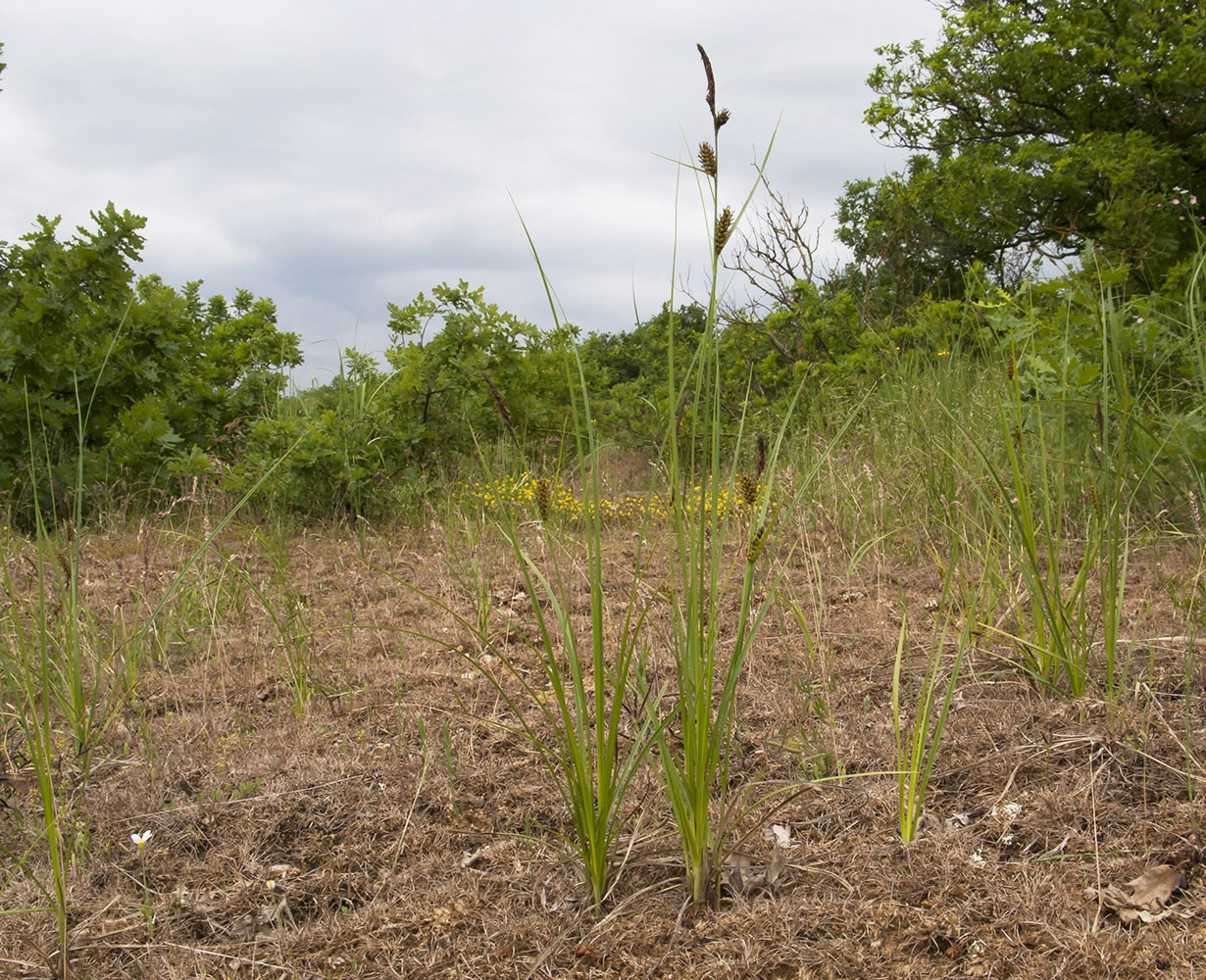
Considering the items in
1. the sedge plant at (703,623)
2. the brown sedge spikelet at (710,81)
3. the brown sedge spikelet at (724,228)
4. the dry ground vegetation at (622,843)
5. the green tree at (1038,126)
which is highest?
the green tree at (1038,126)

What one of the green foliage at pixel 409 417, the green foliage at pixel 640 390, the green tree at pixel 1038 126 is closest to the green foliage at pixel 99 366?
the green foliage at pixel 409 417

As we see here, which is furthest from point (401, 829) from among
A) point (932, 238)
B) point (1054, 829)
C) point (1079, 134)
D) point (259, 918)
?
point (1079, 134)

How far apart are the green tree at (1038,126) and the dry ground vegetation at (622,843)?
8410 mm

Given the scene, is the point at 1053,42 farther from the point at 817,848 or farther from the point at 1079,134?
the point at 817,848

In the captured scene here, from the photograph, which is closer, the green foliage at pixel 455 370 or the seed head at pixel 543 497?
the seed head at pixel 543 497

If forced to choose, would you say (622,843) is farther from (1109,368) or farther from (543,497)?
(1109,368)

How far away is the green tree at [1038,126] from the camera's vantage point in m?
10.0

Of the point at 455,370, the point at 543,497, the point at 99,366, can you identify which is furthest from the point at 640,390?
the point at 543,497

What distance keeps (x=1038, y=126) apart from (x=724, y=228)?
13.1 m

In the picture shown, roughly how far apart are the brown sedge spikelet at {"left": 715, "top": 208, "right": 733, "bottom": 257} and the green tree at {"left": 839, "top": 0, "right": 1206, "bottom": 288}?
906cm

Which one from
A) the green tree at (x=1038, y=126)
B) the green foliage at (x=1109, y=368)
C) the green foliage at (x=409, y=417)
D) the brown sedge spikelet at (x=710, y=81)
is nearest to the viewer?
the brown sedge spikelet at (x=710, y=81)

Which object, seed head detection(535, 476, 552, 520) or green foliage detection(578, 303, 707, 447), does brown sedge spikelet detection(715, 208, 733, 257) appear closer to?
seed head detection(535, 476, 552, 520)

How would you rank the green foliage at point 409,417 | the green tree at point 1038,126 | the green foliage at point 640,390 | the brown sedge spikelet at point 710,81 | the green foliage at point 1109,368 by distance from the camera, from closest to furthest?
the brown sedge spikelet at point 710,81, the green foliage at point 1109,368, the green foliage at point 409,417, the green foliage at point 640,390, the green tree at point 1038,126

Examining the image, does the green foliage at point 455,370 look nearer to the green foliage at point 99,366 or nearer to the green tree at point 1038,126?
the green foliage at point 99,366
